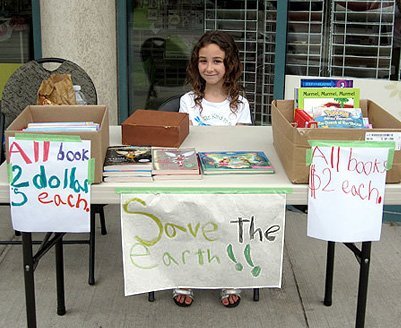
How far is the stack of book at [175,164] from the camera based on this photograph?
2496 mm

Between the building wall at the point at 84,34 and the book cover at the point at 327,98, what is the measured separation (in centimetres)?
244

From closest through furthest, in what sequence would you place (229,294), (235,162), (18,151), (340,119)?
(18,151)
(340,119)
(235,162)
(229,294)

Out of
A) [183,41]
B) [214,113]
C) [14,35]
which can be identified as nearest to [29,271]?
[214,113]

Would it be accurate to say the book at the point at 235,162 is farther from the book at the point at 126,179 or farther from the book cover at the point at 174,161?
the book at the point at 126,179

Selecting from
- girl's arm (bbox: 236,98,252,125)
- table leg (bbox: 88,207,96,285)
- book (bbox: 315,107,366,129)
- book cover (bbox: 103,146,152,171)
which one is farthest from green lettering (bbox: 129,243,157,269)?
girl's arm (bbox: 236,98,252,125)

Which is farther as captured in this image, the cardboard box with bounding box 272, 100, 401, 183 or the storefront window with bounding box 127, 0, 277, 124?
the storefront window with bounding box 127, 0, 277, 124

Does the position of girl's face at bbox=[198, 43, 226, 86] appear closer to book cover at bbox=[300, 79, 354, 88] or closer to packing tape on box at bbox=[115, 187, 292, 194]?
book cover at bbox=[300, 79, 354, 88]

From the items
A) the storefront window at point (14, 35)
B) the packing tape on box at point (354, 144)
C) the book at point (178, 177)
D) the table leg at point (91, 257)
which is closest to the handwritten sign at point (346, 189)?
the packing tape on box at point (354, 144)

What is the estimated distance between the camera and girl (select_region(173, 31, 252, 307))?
3643 millimetres

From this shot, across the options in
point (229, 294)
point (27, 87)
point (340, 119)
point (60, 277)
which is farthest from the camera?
point (27, 87)

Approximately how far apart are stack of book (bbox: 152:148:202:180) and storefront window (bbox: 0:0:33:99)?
2738 millimetres

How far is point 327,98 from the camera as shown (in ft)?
9.21

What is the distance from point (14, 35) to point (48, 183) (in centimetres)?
310

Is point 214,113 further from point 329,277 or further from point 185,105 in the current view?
point 329,277
